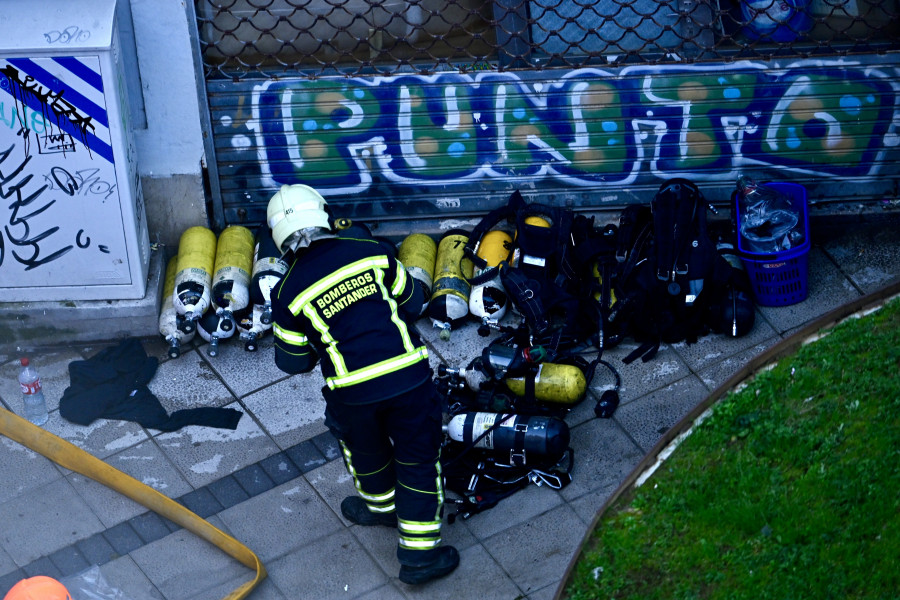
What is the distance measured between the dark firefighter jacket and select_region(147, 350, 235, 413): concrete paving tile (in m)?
1.66

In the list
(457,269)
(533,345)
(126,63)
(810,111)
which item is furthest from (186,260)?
(810,111)

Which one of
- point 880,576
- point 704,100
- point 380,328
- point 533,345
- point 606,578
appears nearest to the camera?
point 880,576

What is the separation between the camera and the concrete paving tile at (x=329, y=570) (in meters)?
6.32

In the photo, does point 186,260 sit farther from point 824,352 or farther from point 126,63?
point 824,352

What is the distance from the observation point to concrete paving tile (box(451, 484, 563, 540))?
6.60 meters

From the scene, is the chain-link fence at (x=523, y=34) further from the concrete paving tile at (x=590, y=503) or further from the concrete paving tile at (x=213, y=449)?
the concrete paving tile at (x=590, y=503)

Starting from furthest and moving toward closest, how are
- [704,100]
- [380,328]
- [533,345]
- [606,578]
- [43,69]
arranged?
[704,100]
[533,345]
[43,69]
[380,328]
[606,578]

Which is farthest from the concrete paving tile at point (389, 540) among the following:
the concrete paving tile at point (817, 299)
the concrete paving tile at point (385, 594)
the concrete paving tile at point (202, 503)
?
the concrete paving tile at point (817, 299)

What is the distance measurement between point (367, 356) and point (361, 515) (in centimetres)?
123

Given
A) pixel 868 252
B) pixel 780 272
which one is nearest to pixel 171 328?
pixel 780 272

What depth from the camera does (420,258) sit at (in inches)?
318

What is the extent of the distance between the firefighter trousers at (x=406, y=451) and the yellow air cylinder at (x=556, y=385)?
111 cm

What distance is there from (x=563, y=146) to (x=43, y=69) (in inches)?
141

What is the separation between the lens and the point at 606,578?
5574mm
